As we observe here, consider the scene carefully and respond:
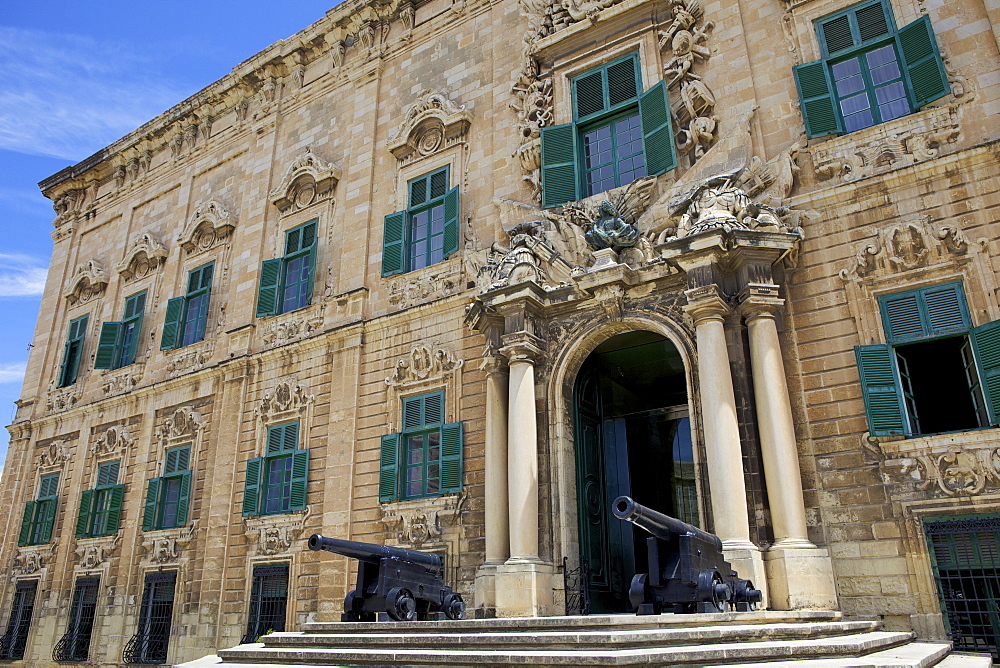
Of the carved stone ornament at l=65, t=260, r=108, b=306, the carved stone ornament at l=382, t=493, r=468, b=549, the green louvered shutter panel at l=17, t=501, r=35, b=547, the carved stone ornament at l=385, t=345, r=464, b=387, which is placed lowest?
the carved stone ornament at l=382, t=493, r=468, b=549

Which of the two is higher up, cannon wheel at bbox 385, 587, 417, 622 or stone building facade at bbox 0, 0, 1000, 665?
stone building facade at bbox 0, 0, 1000, 665

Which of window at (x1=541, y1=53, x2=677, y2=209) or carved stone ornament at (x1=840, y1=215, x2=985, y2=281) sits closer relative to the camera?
carved stone ornament at (x1=840, y1=215, x2=985, y2=281)

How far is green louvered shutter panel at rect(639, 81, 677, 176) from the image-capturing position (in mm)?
11727

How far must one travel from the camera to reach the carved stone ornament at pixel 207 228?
59.4 feet

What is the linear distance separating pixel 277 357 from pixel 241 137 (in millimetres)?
6987

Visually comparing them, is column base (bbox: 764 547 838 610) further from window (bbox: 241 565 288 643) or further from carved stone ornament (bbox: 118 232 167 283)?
carved stone ornament (bbox: 118 232 167 283)

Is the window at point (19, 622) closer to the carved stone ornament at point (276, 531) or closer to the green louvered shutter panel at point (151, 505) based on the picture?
the green louvered shutter panel at point (151, 505)

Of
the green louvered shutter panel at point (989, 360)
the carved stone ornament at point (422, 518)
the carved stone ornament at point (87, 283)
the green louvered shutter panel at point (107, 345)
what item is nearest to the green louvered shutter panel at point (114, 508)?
the green louvered shutter panel at point (107, 345)

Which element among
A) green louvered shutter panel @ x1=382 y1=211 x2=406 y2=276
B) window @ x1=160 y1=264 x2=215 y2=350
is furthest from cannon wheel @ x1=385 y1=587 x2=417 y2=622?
window @ x1=160 y1=264 x2=215 y2=350

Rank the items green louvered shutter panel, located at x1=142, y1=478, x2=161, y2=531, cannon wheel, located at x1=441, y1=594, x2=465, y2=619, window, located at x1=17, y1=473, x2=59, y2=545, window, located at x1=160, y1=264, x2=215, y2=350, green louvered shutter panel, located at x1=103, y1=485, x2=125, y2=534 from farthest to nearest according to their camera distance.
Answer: window, located at x1=17, y1=473, x2=59, y2=545, window, located at x1=160, y1=264, x2=215, y2=350, green louvered shutter panel, located at x1=103, y1=485, x2=125, y2=534, green louvered shutter panel, located at x1=142, y1=478, x2=161, y2=531, cannon wheel, located at x1=441, y1=594, x2=465, y2=619

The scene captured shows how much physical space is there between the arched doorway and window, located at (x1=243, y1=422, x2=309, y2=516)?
18.0ft

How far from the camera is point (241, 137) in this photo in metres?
19.1

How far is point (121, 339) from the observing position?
1947 cm

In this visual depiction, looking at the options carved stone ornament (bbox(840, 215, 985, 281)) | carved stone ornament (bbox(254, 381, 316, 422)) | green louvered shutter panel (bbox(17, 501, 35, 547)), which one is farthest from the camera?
green louvered shutter panel (bbox(17, 501, 35, 547))
